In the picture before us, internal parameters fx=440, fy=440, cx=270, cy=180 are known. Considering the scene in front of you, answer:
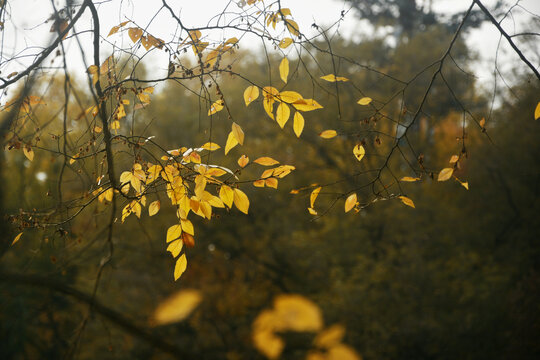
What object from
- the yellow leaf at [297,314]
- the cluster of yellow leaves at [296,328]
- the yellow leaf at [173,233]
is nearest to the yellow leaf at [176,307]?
the cluster of yellow leaves at [296,328]

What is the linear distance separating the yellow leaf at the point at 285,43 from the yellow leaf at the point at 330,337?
6.47m

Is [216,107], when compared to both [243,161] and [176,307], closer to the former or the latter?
[243,161]

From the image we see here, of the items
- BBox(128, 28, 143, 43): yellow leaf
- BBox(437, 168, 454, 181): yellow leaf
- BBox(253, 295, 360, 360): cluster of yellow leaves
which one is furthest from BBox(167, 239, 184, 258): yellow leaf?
BBox(253, 295, 360, 360): cluster of yellow leaves

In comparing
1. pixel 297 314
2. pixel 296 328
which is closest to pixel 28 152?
pixel 296 328

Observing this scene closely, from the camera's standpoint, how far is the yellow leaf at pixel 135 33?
1396 mm

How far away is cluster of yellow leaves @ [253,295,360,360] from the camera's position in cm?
705

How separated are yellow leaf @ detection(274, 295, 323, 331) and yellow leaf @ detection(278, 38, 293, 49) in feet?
21.5

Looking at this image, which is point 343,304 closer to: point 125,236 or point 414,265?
point 414,265

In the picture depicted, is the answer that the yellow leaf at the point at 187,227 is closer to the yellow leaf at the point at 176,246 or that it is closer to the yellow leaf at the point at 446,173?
the yellow leaf at the point at 176,246

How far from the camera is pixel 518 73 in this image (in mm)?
5695

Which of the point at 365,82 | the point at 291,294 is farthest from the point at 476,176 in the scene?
the point at 291,294

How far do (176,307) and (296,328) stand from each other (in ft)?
7.62

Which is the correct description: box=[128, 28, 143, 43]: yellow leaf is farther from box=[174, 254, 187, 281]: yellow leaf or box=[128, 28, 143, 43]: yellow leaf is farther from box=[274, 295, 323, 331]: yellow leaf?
box=[274, 295, 323, 331]: yellow leaf

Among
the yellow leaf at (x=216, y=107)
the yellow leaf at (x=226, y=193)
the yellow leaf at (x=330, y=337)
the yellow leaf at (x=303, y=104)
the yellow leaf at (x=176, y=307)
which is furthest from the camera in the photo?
the yellow leaf at (x=176, y=307)
